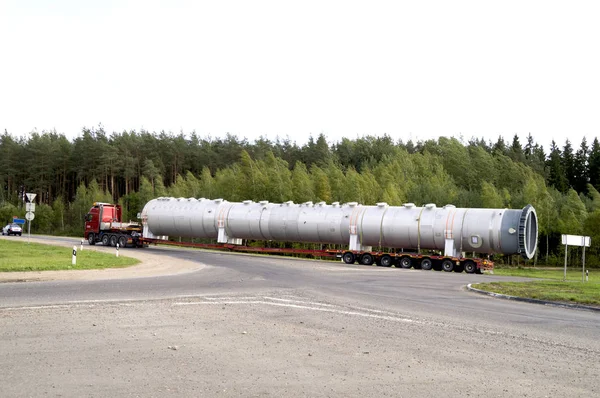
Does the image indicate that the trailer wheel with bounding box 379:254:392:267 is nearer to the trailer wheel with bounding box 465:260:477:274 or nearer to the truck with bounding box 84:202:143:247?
the trailer wheel with bounding box 465:260:477:274

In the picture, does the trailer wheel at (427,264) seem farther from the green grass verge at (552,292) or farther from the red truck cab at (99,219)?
the red truck cab at (99,219)

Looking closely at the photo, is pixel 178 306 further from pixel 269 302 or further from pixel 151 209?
pixel 151 209

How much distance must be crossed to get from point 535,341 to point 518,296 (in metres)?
8.98

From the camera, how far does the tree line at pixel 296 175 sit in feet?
210

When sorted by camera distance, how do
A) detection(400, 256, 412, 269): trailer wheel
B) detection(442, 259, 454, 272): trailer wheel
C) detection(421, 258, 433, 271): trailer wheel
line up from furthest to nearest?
1. detection(400, 256, 412, 269): trailer wheel
2. detection(421, 258, 433, 271): trailer wheel
3. detection(442, 259, 454, 272): trailer wheel

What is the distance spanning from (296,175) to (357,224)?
31.1 m

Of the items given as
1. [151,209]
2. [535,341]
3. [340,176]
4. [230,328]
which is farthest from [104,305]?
[340,176]

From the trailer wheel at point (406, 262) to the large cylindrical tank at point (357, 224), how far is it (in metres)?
1.17

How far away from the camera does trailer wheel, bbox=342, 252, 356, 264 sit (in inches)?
1623

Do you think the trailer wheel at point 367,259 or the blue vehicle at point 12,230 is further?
the blue vehicle at point 12,230

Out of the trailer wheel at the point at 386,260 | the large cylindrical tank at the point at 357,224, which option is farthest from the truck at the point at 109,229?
the trailer wheel at the point at 386,260

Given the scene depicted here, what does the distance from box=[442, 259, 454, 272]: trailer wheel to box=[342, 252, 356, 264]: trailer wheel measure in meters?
6.51

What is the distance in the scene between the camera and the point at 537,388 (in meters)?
7.83

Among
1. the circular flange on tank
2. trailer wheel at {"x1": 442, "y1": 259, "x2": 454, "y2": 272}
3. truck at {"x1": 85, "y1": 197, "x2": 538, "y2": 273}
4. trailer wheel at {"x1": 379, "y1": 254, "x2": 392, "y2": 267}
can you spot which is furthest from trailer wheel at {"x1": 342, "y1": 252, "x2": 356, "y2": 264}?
the circular flange on tank
